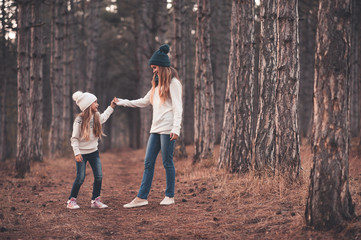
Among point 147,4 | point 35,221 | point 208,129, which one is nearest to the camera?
point 35,221

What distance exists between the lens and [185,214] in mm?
5555

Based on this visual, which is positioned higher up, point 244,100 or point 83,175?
point 244,100

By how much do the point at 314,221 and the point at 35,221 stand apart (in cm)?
368

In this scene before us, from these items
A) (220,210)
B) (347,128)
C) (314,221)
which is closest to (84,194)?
(220,210)

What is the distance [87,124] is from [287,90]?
3.57 meters

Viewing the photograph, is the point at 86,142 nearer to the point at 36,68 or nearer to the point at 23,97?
the point at 23,97

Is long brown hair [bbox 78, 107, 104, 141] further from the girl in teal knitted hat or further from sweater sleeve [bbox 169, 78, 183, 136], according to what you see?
sweater sleeve [bbox 169, 78, 183, 136]

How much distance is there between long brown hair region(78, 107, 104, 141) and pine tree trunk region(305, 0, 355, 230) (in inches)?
143

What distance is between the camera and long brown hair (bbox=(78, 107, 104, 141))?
607cm

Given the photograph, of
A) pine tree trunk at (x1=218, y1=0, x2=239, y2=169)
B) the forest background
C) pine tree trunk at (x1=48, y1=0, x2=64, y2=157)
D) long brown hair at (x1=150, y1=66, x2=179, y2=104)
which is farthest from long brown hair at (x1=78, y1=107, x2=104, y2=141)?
pine tree trunk at (x1=48, y1=0, x2=64, y2=157)

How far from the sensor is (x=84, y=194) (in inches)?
303

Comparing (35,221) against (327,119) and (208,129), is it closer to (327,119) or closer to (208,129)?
(327,119)

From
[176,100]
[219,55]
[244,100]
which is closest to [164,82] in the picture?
[176,100]

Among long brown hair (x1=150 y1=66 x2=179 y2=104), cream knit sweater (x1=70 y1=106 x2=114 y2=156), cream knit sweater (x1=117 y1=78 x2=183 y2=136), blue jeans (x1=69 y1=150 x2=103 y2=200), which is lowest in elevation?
blue jeans (x1=69 y1=150 x2=103 y2=200)
